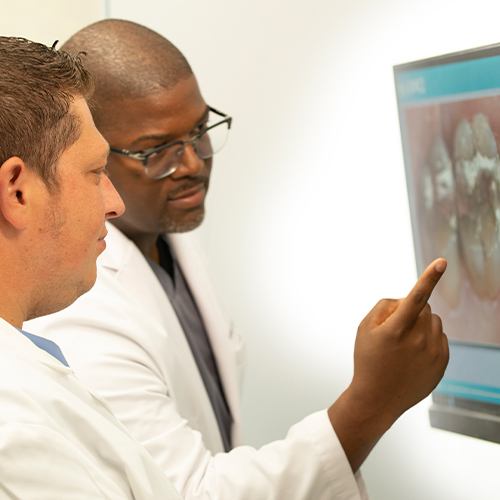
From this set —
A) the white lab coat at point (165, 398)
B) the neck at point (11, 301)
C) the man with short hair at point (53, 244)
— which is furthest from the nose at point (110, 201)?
the white lab coat at point (165, 398)

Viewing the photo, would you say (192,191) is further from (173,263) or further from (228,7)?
(228,7)

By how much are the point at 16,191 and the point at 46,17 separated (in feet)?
3.40

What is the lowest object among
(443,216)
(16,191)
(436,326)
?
(436,326)

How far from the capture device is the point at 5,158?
825 millimetres

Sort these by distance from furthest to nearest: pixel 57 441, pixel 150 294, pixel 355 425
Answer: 1. pixel 150 294
2. pixel 355 425
3. pixel 57 441

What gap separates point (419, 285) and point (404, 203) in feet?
0.94

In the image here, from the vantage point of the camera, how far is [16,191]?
0.83 m

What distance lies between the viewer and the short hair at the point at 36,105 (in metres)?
0.83

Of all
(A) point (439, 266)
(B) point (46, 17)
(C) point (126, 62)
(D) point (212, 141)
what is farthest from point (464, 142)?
(B) point (46, 17)

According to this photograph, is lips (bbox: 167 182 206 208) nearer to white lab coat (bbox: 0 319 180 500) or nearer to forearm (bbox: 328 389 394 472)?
forearm (bbox: 328 389 394 472)

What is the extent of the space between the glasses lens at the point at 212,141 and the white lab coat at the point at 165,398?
0.17 m

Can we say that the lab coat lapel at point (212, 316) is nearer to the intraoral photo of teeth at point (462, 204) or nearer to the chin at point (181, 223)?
the chin at point (181, 223)

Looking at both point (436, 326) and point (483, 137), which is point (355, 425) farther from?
point (483, 137)

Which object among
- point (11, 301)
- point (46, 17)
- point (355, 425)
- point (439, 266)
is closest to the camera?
point (11, 301)
